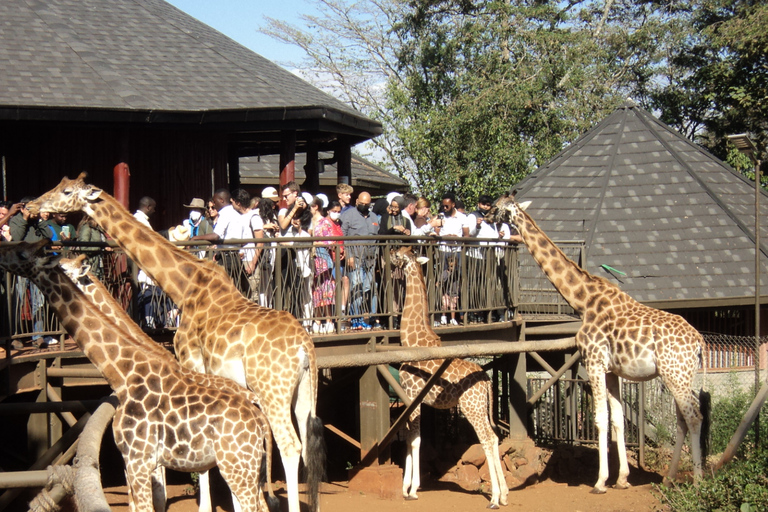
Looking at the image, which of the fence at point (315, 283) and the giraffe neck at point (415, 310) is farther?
the giraffe neck at point (415, 310)

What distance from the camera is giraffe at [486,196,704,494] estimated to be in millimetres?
11914

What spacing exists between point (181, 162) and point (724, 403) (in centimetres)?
Answer: 1017

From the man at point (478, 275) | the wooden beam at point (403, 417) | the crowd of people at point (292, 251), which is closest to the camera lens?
the crowd of people at point (292, 251)

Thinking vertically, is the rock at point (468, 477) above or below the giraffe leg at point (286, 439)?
below

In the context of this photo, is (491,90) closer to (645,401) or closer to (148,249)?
(645,401)

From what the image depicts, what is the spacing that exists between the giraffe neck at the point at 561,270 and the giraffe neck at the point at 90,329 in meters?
6.64

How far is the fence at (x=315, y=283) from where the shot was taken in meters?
10.3

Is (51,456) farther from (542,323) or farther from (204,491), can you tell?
(542,323)

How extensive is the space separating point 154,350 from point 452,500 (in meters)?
6.51

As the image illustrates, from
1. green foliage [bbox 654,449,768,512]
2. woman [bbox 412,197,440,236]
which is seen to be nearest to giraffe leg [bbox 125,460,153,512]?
green foliage [bbox 654,449,768,512]

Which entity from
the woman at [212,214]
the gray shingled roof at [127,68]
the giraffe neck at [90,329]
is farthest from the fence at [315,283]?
the gray shingled roof at [127,68]

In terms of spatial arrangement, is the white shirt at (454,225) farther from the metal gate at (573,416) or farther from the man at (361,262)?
the metal gate at (573,416)

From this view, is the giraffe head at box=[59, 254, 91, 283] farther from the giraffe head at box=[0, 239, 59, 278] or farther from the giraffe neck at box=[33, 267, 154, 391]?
the giraffe head at box=[0, 239, 59, 278]

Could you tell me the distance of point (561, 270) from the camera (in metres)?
12.7
